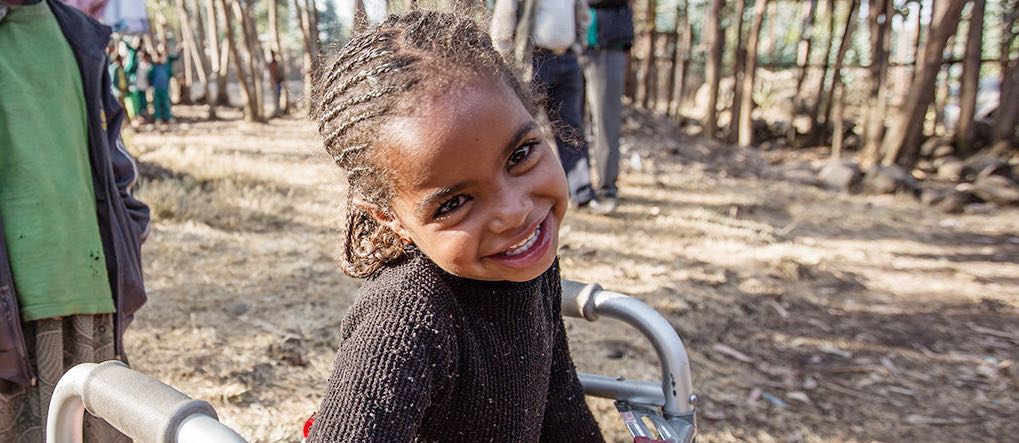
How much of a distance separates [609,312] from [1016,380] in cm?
265

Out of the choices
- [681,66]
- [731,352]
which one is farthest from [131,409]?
[681,66]

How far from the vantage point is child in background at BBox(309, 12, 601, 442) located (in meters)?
1.03

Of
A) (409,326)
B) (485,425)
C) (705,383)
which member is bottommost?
(705,383)

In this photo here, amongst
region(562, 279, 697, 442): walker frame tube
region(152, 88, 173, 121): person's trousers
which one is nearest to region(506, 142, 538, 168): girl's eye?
region(562, 279, 697, 442): walker frame tube

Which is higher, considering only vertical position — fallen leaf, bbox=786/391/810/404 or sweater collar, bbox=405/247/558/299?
sweater collar, bbox=405/247/558/299

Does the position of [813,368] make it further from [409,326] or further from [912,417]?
[409,326]

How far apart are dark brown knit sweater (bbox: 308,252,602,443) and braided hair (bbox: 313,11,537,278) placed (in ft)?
0.35

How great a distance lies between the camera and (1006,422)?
2877mm

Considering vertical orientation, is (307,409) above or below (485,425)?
below

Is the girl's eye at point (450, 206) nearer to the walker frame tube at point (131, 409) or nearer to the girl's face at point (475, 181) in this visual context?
the girl's face at point (475, 181)

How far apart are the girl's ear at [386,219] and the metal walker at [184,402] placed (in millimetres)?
372

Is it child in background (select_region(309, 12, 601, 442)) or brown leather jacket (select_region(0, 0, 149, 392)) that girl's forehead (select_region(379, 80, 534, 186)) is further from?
brown leather jacket (select_region(0, 0, 149, 392))

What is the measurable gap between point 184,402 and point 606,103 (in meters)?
4.41

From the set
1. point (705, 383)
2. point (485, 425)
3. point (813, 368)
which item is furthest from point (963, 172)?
point (485, 425)
